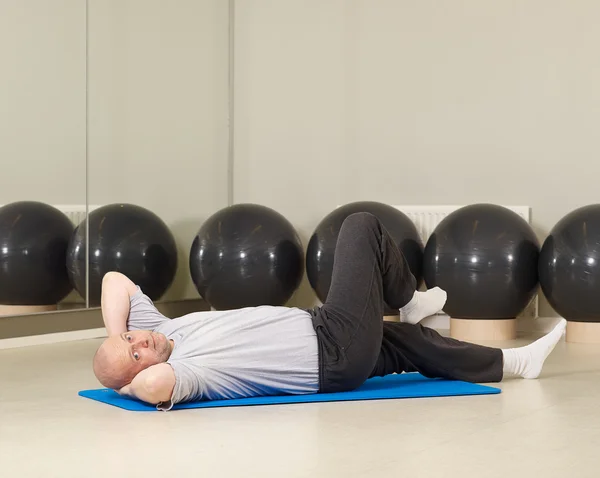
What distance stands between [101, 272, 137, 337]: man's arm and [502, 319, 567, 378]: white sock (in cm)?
152

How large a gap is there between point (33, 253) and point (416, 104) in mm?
2982

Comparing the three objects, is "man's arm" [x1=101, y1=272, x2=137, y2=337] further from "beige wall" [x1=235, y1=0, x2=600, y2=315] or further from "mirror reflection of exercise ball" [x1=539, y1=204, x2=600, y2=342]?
"beige wall" [x1=235, y1=0, x2=600, y2=315]

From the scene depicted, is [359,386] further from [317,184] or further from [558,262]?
[317,184]

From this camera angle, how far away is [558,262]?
5398 millimetres

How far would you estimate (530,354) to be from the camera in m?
3.87

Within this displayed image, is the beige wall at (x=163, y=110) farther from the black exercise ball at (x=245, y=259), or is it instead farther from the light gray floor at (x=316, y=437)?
the light gray floor at (x=316, y=437)

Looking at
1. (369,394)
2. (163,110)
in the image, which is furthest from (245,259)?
(369,394)

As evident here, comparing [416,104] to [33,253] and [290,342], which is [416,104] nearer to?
[33,253]

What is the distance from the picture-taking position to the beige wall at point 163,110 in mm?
6031

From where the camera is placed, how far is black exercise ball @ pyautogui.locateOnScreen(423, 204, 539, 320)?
5.52 m

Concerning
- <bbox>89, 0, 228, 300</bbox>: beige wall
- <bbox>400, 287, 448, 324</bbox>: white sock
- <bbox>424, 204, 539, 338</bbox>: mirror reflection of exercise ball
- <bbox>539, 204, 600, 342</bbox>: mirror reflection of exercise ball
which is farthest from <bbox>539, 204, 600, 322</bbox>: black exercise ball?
<bbox>89, 0, 228, 300</bbox>: beige wall

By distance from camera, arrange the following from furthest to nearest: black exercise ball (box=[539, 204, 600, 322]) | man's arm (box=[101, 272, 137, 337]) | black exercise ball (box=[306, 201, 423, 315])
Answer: black exercise ball (box=[306, 201, 423, 315]) → black exercise ball (box=[539, 204, 600, 322]) → man's arm (box=[101, 272, 137, 337])

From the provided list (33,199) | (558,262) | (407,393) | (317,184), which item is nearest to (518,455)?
(407,393)

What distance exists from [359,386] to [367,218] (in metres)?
0.66
